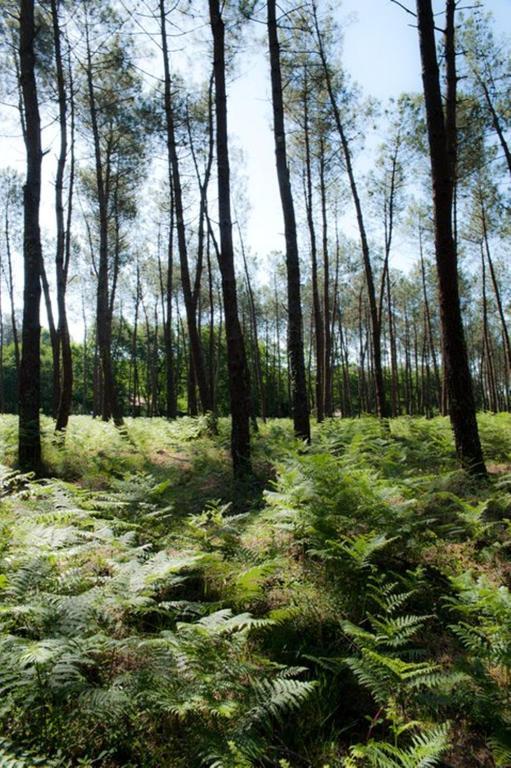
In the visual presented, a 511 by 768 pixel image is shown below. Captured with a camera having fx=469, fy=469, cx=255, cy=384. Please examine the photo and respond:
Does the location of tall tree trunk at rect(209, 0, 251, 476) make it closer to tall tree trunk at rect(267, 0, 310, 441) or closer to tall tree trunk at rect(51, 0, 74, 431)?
tall tree trunk at rect(267, 0, 310, 441)

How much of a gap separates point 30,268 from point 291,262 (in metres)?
4.85

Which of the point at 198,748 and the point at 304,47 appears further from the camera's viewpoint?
the point at 304,47

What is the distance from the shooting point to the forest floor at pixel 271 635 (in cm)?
232

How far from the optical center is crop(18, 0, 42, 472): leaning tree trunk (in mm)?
8406

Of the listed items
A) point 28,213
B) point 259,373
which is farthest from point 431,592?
point 259,373

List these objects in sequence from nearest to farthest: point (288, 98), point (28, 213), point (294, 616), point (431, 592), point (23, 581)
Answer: point (23, 581) → point (294, 616) → point (431, 592) → point (28, 213) → point (288, 98)

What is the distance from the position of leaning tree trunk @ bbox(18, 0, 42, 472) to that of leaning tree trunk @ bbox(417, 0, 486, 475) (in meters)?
6.68

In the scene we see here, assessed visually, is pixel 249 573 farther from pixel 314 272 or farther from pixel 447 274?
pixel 314 272

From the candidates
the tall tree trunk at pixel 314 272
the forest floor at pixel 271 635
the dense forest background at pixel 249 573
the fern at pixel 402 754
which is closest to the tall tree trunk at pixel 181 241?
the dense forest background at pixel 249 573

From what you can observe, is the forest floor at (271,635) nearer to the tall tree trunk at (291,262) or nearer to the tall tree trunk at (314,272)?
the tall tree trunk at (291,262)

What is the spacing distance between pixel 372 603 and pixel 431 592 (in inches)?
22.2

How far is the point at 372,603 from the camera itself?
3586 millimetres

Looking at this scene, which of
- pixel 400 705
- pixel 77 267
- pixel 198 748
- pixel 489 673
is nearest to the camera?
pixel 198 748

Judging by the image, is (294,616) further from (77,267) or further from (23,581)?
(77,267)
